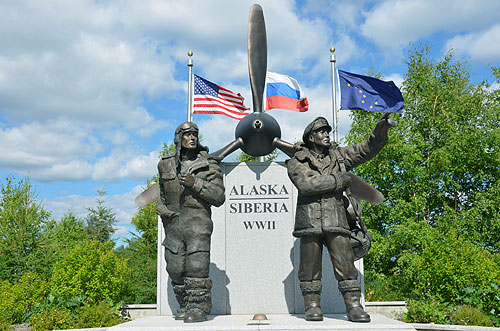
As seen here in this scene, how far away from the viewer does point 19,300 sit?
8.89 metres

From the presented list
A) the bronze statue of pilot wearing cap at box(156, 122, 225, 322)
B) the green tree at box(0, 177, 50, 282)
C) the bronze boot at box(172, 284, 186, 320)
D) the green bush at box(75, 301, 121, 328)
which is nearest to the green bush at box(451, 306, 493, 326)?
the bronze statue of pilot wearing cap at box(156, 122, 225, 322)

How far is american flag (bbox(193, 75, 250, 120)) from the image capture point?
10.3 metres

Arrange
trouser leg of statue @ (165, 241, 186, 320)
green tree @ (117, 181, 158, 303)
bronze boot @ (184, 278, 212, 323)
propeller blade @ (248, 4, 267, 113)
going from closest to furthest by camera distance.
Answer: bronze boot @ (184, 278, 212, 323), trouser leg of statue @ (165, 241, 186, 320), propeller blade @ (248, 4, 267, 113), green tree @ (117, 181, 158, 303)

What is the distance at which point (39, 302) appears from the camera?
8.95 meters

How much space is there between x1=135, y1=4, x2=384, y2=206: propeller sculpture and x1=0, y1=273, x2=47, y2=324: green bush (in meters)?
4.72

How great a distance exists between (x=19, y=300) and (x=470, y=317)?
8.23m

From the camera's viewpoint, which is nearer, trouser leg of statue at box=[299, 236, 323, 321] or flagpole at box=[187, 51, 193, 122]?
trouser leg of statue at box=[299, 236, 323, 321]

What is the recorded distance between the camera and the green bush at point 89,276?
351 inches

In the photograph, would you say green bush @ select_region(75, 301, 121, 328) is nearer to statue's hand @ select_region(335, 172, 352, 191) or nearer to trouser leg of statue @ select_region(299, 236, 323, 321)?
trouser leg of statue @ select_region(299, 236, 323, 321)

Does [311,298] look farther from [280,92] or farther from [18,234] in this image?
[18,234]

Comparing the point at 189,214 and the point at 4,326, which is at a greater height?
the point at 189,214

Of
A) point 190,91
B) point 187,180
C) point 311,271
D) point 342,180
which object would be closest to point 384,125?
point 342,180

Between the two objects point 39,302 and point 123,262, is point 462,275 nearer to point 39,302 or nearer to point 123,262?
point 123,262

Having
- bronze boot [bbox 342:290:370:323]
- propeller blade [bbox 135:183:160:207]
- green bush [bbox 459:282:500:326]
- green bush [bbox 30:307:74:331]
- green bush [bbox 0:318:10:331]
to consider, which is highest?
propeller blade [bbox 135:183:160:207]
